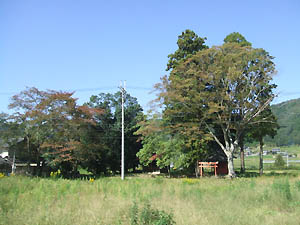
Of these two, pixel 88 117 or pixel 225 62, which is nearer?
pixel 225 62

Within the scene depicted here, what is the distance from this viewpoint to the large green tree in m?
24.7

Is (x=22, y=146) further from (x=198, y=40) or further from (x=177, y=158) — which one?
(x=198, y=40)

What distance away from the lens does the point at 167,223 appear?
653 centimetres

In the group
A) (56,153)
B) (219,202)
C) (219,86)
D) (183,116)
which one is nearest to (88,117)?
(56,153)

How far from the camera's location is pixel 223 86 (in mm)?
26047

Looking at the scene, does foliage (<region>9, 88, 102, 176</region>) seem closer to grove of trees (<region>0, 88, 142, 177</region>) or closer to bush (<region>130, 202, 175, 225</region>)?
grove of trees (<region>0, 88, 142, 177</region>)

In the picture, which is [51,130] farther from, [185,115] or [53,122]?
[185,115]

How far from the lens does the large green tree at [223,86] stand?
24656 mm

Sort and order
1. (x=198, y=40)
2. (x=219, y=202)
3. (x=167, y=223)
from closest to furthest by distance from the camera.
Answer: (x=167, y=223) < (x=219, y=202) < (x=198, y=40)

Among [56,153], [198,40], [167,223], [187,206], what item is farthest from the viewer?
[198,40]

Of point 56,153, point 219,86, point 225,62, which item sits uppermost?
point 225,62

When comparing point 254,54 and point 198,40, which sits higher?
point 198,40

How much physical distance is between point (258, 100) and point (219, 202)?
706 inches

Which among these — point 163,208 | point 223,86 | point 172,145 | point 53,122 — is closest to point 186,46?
point 223,86
